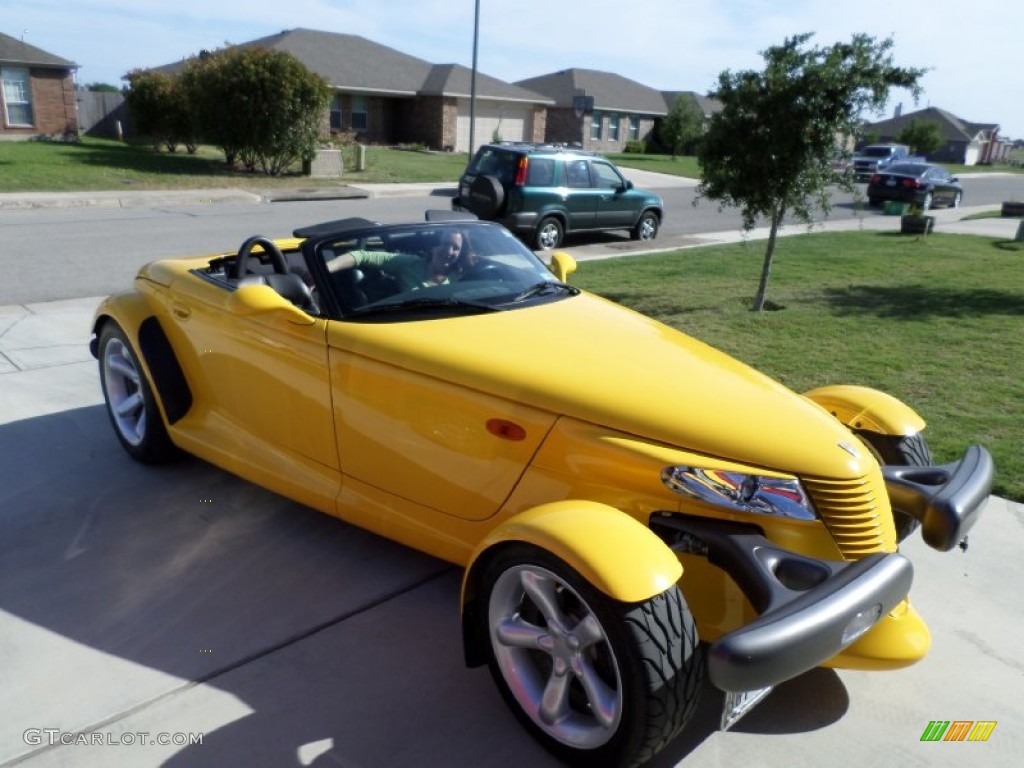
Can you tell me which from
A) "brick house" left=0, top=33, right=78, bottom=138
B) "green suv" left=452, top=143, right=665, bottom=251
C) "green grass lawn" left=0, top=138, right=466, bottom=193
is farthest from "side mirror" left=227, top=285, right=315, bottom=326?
"brick house" left=0, top=33, right=78, bottom=138

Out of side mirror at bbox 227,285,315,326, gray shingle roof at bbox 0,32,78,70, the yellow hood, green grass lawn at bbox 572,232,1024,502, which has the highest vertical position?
gray shingle roof at bbox 0,32,78,70

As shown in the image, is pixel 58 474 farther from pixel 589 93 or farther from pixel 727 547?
pixel 589 93

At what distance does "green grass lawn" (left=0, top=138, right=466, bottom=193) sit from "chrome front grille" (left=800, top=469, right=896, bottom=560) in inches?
755

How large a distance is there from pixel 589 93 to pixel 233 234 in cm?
3950

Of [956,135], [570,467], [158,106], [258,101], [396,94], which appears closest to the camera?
[570,467]

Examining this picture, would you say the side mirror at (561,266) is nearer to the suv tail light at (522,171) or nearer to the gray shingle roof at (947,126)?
the suv tail light at (522,171)

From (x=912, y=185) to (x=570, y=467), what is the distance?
25125 millimetres

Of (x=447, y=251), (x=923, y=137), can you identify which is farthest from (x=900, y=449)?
(x=923, y=137)

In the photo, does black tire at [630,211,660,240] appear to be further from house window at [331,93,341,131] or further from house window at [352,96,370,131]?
house window at [352,96,370,131]

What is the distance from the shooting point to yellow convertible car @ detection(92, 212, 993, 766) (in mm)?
2426

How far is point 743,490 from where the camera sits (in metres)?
2.72

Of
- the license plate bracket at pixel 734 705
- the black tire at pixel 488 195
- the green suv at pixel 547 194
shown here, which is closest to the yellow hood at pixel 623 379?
the license plate bracket at pixel 734 705

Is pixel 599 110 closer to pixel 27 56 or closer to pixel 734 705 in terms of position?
pixel 27 56

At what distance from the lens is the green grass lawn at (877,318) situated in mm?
6164
